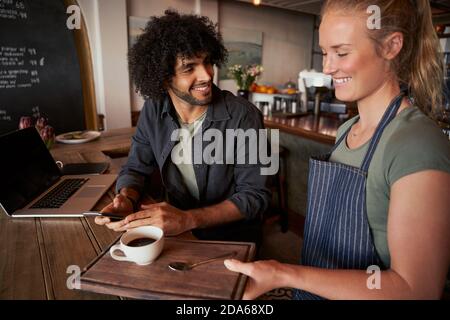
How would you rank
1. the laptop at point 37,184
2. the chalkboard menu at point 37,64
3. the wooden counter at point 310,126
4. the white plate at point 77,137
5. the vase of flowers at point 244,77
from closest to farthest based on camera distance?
1. the laptop at point 37,184
2. the white plate at point 77,137
3. the wooden counter at point 310,126
4. the chalkboard menu at point 37,64
5. the vase of flowers at point 244,77

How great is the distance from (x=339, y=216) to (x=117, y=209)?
2.72 feet

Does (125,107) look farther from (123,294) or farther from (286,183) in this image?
(123,294)

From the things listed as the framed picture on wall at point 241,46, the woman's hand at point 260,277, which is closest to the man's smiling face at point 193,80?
the woman's hand at point 260,277

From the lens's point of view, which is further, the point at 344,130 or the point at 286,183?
the point at 286,183

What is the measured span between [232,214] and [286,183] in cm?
190

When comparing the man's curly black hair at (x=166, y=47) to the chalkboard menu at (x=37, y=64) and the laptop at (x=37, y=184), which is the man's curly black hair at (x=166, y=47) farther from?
the chalkboard menu at (x=37, y=64)

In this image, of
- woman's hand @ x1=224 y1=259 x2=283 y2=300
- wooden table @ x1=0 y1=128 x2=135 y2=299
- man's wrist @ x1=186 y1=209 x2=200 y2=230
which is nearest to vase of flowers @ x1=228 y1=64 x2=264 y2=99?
wooden table @ x1=0 y1=128 x2=135 y2=299

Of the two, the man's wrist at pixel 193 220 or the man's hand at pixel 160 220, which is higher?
the man's hand at pixel 160 220

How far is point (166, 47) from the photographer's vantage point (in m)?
1.64

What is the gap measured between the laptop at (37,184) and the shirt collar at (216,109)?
456mm

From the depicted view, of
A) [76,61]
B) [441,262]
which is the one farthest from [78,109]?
[441,262]

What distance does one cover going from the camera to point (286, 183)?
3.19 m

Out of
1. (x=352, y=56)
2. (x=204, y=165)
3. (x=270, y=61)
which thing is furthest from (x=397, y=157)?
(x=270, y=61)

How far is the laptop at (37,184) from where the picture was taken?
4.23 feet
